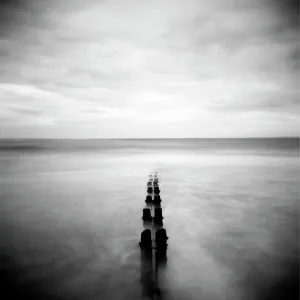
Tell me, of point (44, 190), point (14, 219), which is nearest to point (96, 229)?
point (14, 219)

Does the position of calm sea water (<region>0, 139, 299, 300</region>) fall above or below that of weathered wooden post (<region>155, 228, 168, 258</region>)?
below

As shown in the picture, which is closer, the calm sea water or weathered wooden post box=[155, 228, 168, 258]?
the calm sea water

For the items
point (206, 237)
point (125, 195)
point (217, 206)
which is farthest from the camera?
point (125, 195)

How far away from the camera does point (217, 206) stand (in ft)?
22.5

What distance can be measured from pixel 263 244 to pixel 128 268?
267 centimetres

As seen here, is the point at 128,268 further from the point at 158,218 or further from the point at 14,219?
the point at 14,219

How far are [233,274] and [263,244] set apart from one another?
4.40 ft

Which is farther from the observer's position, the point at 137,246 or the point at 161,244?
the point at 137,246

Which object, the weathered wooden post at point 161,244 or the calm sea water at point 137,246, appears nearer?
the calm sea water at point 137,246

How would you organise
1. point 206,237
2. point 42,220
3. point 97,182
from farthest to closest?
point 97,182, point 42,220, point 206,237

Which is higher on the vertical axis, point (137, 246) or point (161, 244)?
point (161, 244)

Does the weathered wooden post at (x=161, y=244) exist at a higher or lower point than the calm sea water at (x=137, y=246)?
higher

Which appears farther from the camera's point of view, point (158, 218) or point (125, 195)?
point (125, 195)

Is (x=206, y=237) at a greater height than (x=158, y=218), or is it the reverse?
(x=158, y=218)
